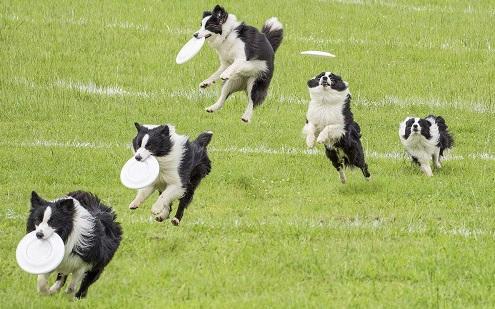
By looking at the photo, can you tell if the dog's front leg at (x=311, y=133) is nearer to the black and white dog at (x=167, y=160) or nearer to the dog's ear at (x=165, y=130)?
the black and white dog at (x=167, y=160)

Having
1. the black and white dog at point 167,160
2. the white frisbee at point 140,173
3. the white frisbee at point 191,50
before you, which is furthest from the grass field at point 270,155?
the white frisbee at point 191,50

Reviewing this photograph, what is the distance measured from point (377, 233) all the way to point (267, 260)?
5.47 feet

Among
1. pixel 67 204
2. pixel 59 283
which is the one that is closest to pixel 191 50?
pixel 59 283

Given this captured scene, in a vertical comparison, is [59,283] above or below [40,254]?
below

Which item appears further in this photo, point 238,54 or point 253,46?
point 253,46

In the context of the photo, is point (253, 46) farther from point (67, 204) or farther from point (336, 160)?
point (67, 204)

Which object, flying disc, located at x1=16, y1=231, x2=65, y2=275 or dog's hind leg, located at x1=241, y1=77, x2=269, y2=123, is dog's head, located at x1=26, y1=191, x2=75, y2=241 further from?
dog's hind leg, located at x1=241, y1=77, x2=269, y2=123

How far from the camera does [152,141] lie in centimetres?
1097

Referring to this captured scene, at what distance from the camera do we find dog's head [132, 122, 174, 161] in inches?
429

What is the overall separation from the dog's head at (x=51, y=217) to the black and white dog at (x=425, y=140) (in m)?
7.07

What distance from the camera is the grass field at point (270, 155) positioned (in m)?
10.6

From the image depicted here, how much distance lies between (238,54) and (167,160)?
2245 mm

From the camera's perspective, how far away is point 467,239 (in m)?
11.9

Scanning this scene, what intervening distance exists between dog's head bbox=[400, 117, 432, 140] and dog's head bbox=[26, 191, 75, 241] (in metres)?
7.37
